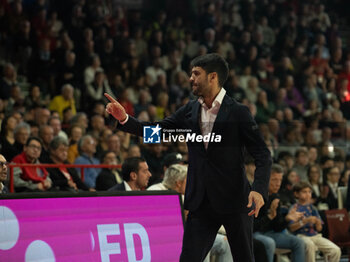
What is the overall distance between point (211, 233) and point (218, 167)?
0.39 metres

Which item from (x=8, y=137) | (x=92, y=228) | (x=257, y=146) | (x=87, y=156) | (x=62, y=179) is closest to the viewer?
(x=257, y=146)

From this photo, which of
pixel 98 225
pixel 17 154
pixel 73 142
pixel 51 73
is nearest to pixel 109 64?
pixel 51 73

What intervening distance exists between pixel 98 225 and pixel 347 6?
14067 mm

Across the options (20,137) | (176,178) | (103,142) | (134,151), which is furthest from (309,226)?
(20,137)

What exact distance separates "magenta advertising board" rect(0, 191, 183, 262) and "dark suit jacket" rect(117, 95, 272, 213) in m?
1.06

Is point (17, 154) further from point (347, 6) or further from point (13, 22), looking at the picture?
point (347, 6)

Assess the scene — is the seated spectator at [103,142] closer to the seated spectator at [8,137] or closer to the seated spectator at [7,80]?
the seated spectator at [8,137]

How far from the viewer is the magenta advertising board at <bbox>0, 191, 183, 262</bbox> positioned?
14.3ft

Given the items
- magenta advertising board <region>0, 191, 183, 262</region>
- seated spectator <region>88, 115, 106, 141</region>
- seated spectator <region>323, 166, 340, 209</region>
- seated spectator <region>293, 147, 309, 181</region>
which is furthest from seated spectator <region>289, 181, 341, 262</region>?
seated spectator <region>88, 115, 106, 141</region>

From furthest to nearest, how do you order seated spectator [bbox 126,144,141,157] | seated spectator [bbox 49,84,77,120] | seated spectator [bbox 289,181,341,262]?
seated spectator [bbox 49,84,77,120]
seated spectator [bbox 126,144,141,157]
seated spectator [bbox 289,181,341,262]

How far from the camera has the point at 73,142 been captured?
8.73 meters

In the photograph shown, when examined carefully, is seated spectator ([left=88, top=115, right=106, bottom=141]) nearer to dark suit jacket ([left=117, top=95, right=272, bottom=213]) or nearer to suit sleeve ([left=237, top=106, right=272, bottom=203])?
dark suit jacket ([left=117, top=95, right=272, bottom=213])

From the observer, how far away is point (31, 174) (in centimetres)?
691

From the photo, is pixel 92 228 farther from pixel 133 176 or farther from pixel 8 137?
pixel 8 137
